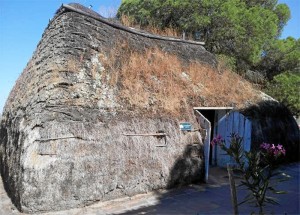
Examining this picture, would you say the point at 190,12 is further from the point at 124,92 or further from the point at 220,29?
the point at 124,92

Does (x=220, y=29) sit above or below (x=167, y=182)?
above

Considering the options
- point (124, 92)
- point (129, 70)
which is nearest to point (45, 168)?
point (124, 92)

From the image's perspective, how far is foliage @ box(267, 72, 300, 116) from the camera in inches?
669

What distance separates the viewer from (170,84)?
10.2m

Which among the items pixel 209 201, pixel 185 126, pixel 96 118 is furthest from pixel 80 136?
pixel 209 201

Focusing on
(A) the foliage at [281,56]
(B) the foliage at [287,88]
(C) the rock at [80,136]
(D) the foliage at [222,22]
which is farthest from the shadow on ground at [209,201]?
(A) the foliage at [281,56]

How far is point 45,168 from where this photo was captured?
709 cm

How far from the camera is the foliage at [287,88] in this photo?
16984 millimetres

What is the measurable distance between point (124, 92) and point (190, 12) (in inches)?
377

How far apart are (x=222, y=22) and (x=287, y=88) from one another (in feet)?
15.7

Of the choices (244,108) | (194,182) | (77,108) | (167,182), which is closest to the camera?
(77,108)

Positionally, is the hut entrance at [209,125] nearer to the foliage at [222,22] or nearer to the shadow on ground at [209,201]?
the shadow on ground at [209,201]

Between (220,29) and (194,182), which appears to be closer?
(194,182)

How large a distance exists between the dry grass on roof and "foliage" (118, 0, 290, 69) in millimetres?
4885
